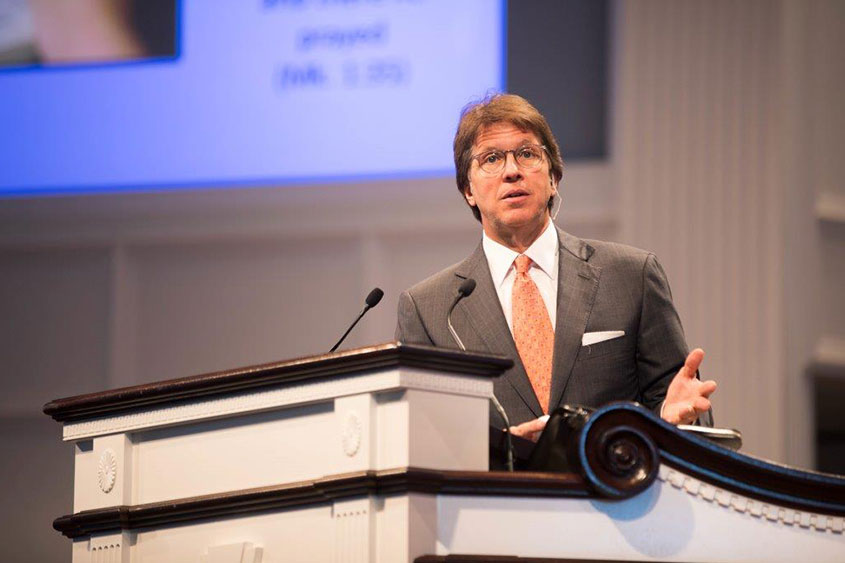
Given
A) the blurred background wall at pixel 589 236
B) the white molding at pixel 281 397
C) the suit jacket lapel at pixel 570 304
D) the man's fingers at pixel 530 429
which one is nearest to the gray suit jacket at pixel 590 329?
the suit jacket lapel at pixel 570 304

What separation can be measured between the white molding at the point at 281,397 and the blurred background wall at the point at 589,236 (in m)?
3.07

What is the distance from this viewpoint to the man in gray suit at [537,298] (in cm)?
290

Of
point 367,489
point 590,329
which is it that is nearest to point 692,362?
point 590,329

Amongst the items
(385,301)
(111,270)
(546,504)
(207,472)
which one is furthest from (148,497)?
(111,270)

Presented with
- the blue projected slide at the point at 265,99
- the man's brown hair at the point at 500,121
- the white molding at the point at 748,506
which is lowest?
the white molding at the point at 748,506

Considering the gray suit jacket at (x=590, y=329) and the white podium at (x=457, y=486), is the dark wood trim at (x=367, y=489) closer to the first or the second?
the white podium at (x=457, y=486)

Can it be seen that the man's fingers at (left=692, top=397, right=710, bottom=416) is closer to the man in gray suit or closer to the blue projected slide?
the man in gray suit

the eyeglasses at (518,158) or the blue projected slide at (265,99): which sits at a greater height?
the blue projected slide at (265,99)

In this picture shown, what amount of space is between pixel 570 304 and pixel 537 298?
120mm

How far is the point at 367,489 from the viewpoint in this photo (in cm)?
203

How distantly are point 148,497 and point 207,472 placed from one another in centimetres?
17

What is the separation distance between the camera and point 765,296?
541cm

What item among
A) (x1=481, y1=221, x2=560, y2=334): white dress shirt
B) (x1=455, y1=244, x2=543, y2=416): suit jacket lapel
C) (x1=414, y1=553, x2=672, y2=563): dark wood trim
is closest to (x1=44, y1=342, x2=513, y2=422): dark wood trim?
(x1=414, y1=553, x2=672, y2=563): dark wood trim

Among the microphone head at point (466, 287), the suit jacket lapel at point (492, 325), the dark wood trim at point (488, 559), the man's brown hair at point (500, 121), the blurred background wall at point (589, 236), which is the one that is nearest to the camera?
the dark wood trim at point (488, 559)
